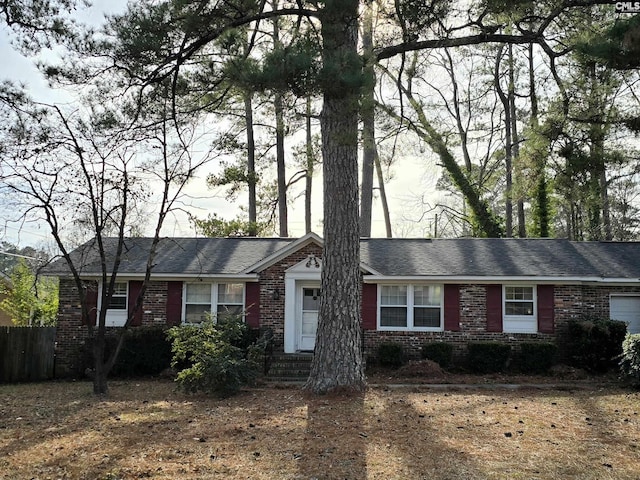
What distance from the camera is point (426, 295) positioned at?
639 inches

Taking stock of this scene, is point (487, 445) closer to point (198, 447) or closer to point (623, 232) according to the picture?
point (198, 447)

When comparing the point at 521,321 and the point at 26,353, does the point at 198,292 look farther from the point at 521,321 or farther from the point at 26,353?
the point at 521,321

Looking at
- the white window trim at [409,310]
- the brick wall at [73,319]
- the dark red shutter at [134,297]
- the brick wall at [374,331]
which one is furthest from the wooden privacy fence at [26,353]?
the white window trim at [409,310]

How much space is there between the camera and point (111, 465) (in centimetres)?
678

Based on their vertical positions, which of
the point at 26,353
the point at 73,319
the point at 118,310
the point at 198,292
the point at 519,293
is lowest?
the point at 26,353

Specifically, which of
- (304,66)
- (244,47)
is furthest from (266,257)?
(304,66)

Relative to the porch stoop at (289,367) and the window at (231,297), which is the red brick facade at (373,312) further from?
the porch stoop at (289,367)

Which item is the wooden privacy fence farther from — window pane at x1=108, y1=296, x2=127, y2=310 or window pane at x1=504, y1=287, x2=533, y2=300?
window pane at x1=504, y1=287, x2=533, y2=300

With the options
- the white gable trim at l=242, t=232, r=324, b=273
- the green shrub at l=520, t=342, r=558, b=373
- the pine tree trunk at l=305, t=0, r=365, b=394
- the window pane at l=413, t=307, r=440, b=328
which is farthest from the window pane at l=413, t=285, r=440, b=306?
the pine tree trunk at l=305, t=0, r=365, b=394

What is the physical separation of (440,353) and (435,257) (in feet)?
10.5

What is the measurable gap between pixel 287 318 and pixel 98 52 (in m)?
8.53

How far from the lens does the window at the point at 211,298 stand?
1644cm

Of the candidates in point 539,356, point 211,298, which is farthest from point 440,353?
point 211,298

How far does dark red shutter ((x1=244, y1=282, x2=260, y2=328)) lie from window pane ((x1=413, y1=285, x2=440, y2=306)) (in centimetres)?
422
